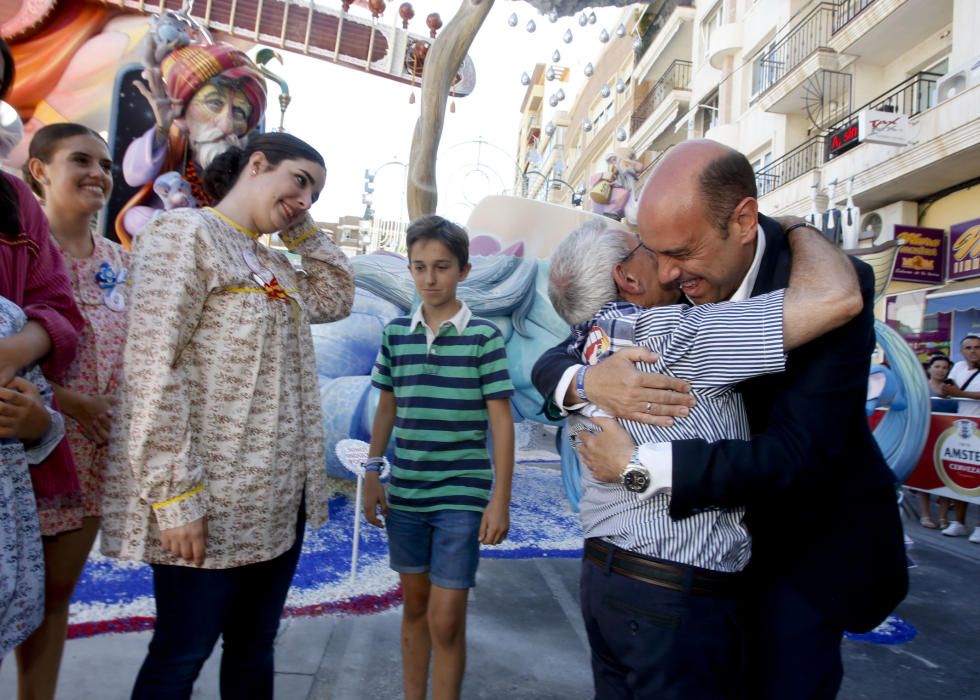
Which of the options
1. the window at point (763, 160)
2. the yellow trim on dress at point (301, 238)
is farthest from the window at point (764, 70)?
the yellow trim on dress at point (301, 238)

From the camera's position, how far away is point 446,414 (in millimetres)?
2242

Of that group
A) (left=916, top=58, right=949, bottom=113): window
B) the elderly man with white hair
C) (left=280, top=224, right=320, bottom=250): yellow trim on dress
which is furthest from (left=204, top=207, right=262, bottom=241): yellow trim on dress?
(left=916, top=58, right=949, bottom=113): window

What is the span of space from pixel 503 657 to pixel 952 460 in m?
4.75

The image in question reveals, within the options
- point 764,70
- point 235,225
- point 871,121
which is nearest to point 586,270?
point 235,225

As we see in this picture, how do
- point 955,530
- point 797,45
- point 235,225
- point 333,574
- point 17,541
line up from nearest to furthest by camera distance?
point 17,541 → point 235,225 → point 333,574 → point 955,530 → point 797,45

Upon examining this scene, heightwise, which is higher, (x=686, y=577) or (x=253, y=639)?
(x=686, y=577)

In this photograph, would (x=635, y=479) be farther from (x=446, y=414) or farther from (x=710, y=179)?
(x=446, y=414)

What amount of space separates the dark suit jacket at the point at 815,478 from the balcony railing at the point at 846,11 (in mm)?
13684

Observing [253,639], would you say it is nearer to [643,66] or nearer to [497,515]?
[497,515]

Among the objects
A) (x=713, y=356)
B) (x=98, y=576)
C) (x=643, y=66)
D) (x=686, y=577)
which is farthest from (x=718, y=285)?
(x=643, y=66)

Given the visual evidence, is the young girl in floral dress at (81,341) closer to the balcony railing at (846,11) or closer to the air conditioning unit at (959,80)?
the air conditioning unit at (959,80)

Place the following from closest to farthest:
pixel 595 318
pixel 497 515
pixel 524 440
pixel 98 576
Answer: pixel 595 318
pixel 497 515
pixel 98 576
pixel 524 440

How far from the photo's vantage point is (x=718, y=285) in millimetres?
1266

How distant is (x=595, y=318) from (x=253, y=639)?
3.73ft
